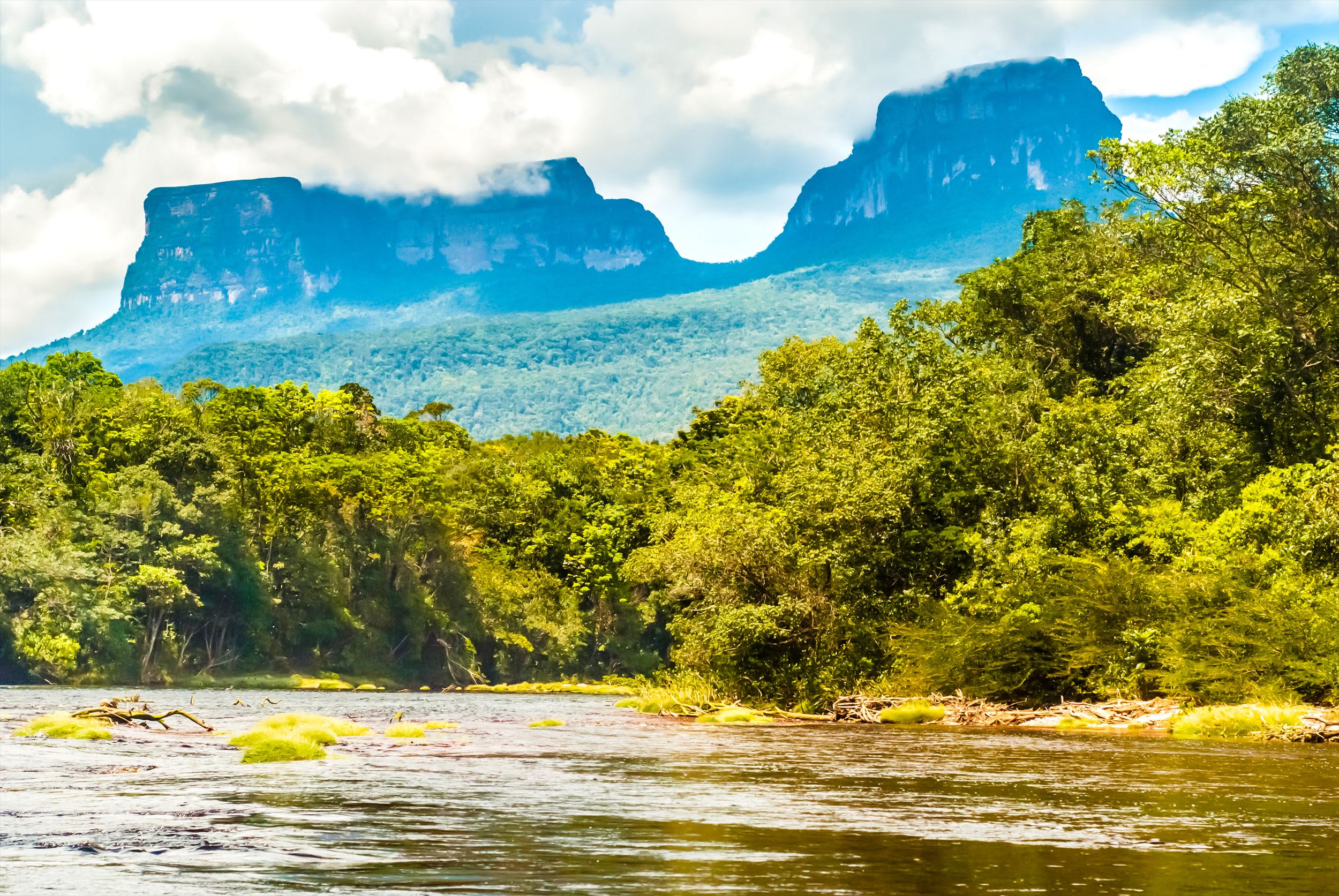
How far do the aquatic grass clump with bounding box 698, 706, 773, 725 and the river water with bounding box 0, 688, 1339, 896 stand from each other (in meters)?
10.4

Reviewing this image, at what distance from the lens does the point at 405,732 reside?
35.2 m

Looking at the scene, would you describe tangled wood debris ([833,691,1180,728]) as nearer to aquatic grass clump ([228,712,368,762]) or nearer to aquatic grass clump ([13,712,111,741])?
aquatic grass clump ([228,712,368,762])

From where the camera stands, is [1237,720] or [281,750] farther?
[1237,720]

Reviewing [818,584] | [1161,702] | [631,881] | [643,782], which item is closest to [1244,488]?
[1161,702]

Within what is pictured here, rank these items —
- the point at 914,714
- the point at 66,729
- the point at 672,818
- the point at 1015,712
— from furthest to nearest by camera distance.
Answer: the point at 914,714 → the point at 1015,712 → the point at 66,729 → the point at 672,818

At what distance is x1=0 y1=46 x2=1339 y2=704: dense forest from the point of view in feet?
131

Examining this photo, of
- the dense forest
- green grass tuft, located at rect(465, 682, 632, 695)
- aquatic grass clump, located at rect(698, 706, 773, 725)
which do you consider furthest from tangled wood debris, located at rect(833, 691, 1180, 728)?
green grass tuft, located at rect(465, 682, 632, 695)

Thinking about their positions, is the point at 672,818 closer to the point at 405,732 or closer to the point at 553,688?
the point at 405,732

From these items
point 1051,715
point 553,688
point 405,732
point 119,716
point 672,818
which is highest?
point 672,818

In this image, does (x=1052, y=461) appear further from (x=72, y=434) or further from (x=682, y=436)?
(x=72, y=434)

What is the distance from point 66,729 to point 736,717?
20.4 metres

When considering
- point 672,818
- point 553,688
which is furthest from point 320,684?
point 672,818

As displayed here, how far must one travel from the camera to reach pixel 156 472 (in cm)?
8219

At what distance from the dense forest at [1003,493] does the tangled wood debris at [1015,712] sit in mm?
818
